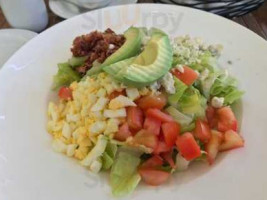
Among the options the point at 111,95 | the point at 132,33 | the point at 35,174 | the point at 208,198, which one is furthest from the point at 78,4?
the point at 208,198

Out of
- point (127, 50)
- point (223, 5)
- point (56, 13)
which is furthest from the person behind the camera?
point (56, 13)

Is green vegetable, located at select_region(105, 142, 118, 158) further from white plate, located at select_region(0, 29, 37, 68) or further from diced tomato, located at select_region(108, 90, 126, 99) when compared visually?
white plate, located at select_region(0, 29, 37, 68)

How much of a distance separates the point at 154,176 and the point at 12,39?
2.82 ft

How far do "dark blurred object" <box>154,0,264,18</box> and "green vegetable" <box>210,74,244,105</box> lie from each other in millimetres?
426

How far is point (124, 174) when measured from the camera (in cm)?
99

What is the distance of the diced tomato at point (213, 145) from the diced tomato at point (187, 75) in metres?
0.15

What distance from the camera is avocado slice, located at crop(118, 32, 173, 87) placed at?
980mm

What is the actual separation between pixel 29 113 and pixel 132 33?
1.21 feet

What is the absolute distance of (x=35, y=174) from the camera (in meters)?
0.96

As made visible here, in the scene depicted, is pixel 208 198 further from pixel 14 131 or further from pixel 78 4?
pixel 78 4

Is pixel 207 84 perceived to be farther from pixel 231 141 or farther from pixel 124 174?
pixel 124 174

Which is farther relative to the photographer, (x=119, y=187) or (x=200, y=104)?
(x=200, y=104)

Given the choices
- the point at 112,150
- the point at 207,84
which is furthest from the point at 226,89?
the point at 112,150

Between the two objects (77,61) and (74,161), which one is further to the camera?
(77,61)
